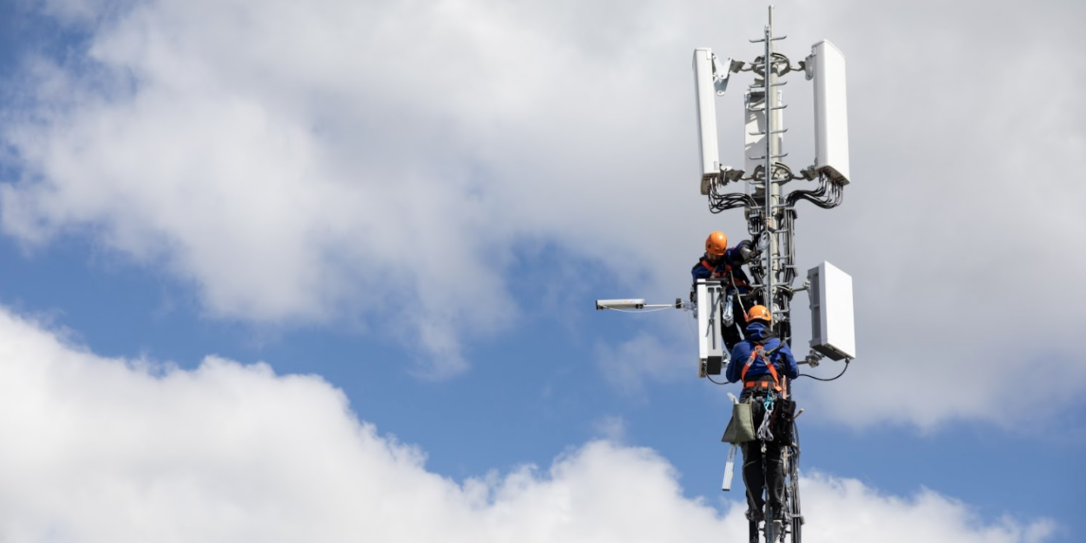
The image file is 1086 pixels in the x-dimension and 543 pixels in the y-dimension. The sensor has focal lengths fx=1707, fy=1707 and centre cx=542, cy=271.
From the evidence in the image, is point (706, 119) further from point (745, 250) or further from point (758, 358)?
point (758, 358)

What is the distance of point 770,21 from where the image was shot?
3375cm

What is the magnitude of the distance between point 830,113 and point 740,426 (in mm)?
6694

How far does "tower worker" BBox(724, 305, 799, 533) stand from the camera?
1190 inches

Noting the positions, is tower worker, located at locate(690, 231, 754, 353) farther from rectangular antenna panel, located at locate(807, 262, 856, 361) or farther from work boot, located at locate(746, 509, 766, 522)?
work boot, located at locate(746, 509, 766, 522)

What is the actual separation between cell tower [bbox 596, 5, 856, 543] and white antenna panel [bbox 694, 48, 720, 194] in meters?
0.02

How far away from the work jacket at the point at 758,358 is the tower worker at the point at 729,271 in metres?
1.21

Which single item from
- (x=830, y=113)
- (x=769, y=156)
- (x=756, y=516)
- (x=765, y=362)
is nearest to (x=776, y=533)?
(x=756, y=516)

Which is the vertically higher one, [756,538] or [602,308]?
[602,308]

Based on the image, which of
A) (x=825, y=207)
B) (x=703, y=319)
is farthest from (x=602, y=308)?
(x=825, y=207)

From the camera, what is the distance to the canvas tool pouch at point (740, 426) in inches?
1173

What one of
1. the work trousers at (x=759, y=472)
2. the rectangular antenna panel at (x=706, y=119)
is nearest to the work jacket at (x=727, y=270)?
the rectangular antenna panel at (x=706, y=119)

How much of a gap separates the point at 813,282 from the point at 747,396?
8.90 feet

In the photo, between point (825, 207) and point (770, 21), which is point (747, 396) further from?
point (770, 21)

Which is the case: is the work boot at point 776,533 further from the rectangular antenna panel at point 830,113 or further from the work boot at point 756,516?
the rectangular antenna panel at point 830,113
